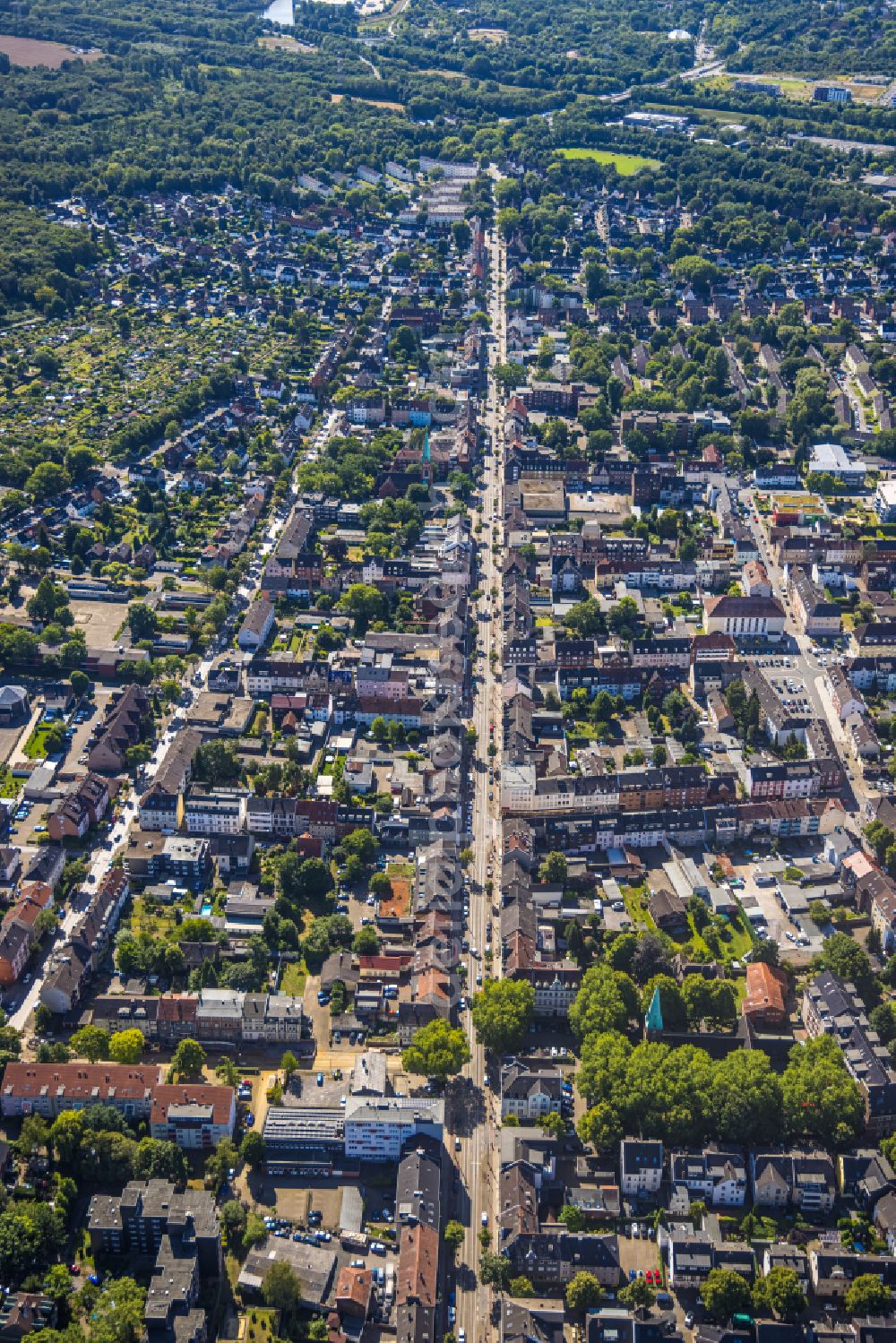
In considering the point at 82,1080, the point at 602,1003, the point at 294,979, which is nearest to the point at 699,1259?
the point at 602,1003

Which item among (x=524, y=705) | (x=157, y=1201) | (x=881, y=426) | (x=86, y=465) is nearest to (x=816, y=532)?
(x=881, y=426)

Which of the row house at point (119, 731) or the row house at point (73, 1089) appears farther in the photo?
the row house at point (119, 731)

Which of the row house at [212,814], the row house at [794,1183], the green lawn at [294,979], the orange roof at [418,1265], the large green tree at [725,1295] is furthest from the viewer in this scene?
the row house at [212,814]

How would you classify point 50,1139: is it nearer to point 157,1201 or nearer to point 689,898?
point 157,1201

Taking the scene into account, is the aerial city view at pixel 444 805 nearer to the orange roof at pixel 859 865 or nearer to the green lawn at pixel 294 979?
the green lawn at pixel 294 979

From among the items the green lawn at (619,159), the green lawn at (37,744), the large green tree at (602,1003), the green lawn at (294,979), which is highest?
the green lawn at (619,159)

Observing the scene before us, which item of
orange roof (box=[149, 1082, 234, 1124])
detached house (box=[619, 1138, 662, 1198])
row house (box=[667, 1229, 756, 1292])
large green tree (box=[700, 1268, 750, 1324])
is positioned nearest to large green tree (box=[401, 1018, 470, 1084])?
orange roof (box=[149, 1082, 234, 1124])

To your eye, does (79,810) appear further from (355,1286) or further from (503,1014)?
(355,1286)

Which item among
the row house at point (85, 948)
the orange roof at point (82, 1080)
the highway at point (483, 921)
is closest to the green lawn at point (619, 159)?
the highway at point (483, 921)
